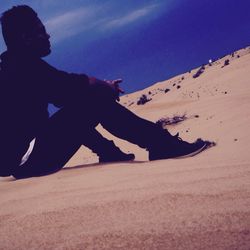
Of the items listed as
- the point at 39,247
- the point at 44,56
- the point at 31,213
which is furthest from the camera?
the point at 44,56

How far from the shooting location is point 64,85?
365 centimetres

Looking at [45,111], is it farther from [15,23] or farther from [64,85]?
[15,23]

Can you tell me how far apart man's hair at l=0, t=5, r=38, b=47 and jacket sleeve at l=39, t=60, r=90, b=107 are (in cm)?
31

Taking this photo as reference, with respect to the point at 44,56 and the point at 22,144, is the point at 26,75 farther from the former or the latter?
the point at 22,144

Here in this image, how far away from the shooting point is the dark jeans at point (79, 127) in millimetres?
3645

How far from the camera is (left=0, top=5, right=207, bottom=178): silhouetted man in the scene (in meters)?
3.53

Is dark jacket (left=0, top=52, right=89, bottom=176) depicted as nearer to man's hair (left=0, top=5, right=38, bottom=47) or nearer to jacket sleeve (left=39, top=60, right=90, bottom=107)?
jacket sleeve (left=39, top=60, right=90, bottom=107)

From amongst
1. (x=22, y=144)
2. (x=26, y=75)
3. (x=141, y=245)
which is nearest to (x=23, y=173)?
(x=22, y=144)

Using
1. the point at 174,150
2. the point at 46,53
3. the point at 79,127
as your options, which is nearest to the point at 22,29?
the point at 46,53

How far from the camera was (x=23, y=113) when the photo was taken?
359 cm

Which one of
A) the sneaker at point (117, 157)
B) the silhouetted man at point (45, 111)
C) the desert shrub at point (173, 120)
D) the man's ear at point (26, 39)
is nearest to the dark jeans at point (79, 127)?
the silhouetted man at point (45, 111)

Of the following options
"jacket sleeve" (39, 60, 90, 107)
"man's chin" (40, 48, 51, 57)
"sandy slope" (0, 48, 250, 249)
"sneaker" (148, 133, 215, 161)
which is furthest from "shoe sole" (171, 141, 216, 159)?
"man's chin" (40, 48, 51, 57)

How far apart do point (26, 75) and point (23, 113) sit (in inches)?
12.3

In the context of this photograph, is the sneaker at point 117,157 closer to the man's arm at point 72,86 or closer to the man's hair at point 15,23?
the man's arm at point 72,86
